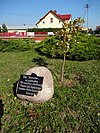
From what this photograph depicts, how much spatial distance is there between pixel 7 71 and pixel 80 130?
3.72m

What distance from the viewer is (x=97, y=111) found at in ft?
10.6

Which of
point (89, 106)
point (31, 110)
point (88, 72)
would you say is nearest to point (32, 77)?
point (31, 110)

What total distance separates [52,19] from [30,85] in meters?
39.4

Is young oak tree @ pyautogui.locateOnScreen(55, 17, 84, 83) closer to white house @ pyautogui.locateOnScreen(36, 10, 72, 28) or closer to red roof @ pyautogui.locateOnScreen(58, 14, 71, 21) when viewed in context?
white house @ pyautogui.locateOnScreen(36, 10, 72, 28)

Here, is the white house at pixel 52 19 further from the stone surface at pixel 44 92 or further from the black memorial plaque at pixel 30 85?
the black memorial plaque at pixel 30 85

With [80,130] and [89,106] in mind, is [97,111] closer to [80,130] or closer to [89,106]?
[89,106]

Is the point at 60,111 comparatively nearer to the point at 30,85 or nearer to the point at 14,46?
the point at 30,85

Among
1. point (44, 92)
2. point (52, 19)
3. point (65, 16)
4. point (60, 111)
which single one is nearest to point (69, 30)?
point (44, 92)

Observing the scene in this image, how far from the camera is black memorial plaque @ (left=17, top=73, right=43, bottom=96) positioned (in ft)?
11.4

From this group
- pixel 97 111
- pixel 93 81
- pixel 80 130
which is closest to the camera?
pixel 80 130

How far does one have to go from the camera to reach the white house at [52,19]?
40.2 m

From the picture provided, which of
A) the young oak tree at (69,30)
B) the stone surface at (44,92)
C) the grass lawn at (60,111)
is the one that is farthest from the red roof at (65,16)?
the stone surface at (44,92)

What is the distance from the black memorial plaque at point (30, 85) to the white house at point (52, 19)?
1492 inches

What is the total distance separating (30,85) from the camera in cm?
353
